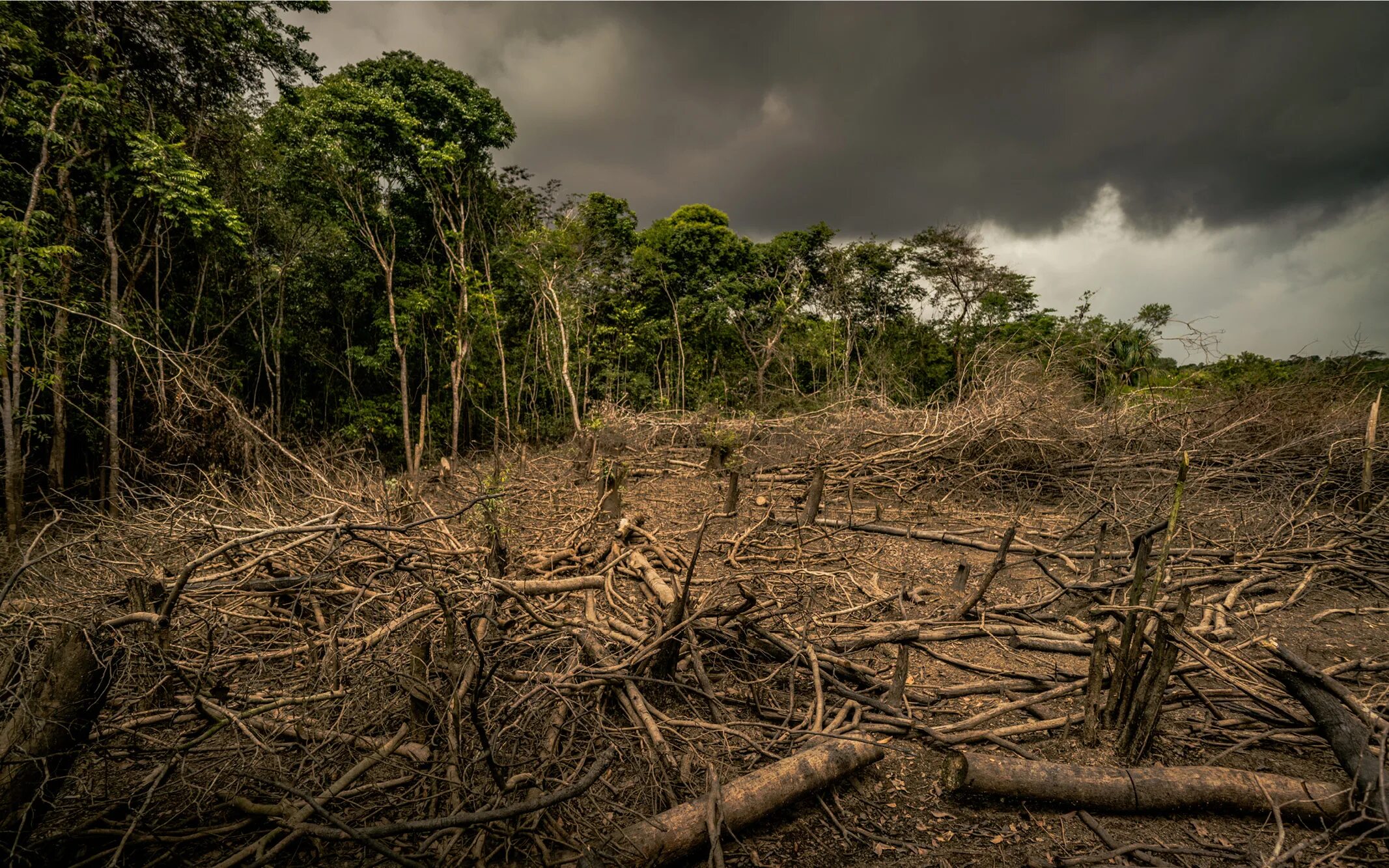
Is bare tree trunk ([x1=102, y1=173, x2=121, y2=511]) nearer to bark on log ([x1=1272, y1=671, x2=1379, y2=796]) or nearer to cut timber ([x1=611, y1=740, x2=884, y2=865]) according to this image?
cut timber ([x1=611, y1=740, x2=884, y2=865])

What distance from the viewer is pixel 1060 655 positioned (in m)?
4.16

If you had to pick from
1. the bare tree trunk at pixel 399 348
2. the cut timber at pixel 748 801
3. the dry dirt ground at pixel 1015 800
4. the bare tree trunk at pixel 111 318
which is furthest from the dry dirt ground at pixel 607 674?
the bare tree trunk at pixel 399 348

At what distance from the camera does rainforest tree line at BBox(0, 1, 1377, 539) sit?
7.99m

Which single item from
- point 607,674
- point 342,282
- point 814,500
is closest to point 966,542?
point 814,500

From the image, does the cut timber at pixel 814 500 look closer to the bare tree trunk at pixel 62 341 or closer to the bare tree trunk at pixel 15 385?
the bare tree trunk at pixel 62 341

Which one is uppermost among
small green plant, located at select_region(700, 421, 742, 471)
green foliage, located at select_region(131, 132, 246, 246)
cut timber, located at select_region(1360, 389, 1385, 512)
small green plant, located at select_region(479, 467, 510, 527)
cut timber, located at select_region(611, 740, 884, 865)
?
Result: green foliage, located at select_region(131, 132, 246, 246)

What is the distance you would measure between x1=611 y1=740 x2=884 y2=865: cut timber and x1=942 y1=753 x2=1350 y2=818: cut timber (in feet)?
1.64

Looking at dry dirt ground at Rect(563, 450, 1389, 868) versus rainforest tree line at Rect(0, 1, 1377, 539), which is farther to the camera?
rainforest tree line at Rect(0, 1, 1377, 539)

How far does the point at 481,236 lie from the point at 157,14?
24.5 feet

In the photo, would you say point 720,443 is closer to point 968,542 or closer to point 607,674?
point 968,542

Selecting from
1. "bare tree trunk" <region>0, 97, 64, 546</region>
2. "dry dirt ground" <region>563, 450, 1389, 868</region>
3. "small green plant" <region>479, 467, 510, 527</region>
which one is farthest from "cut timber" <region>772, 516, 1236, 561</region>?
"bare tree trunk" <region>0, 97, 64, 546</region>

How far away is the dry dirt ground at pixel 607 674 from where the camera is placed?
240 cm

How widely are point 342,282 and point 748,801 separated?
17.6 meters

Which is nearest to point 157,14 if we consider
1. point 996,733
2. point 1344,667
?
point 996,733
